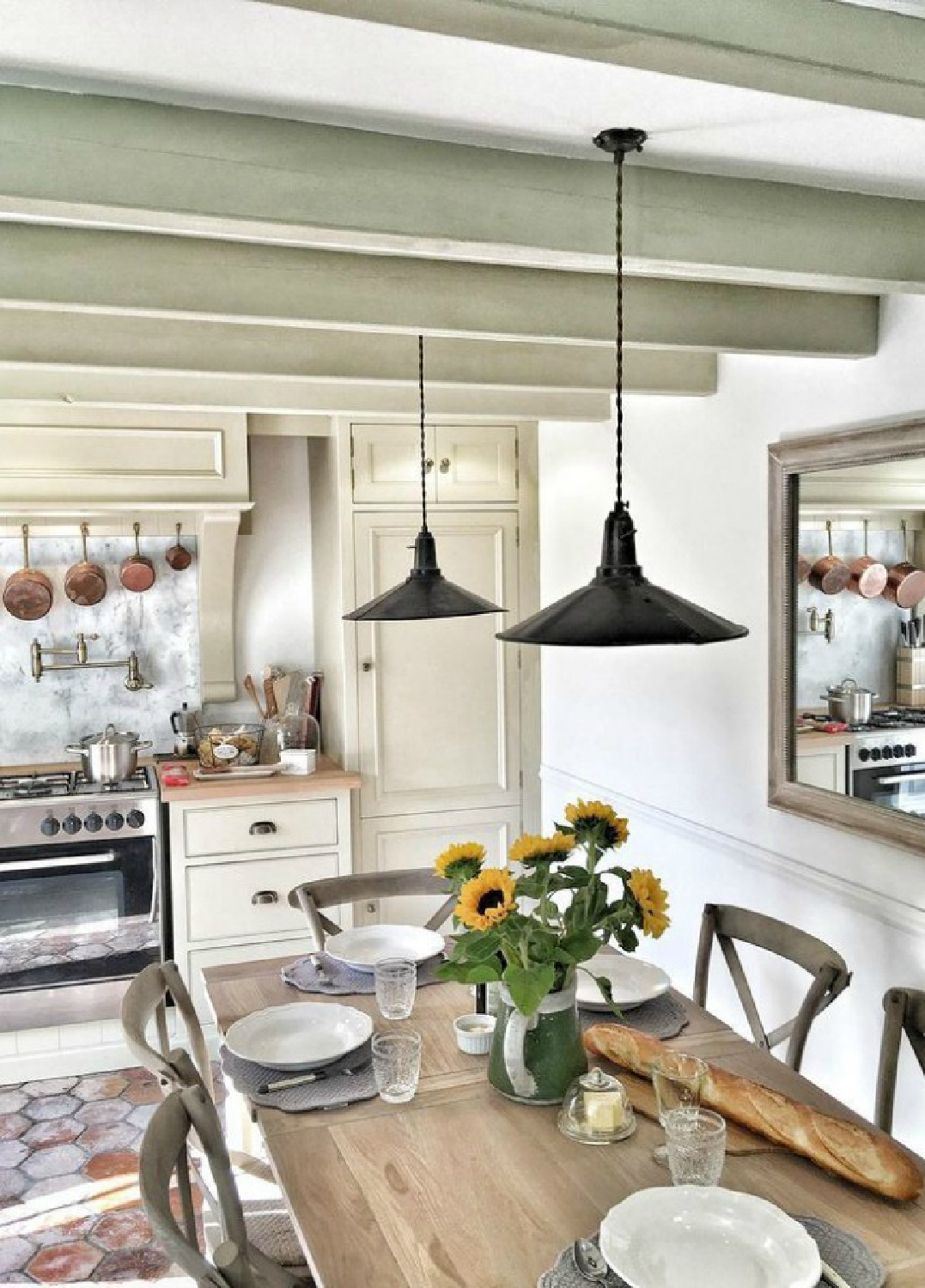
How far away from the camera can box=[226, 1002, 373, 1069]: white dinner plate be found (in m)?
2.06

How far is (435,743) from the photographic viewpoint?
429cm

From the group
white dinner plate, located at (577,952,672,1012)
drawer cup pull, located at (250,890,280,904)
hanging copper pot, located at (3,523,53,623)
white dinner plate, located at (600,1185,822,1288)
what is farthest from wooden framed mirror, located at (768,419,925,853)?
hanging copper pot, located at (3,523,53,623)

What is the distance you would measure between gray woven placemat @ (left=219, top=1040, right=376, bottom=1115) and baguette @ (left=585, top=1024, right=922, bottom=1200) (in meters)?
0.50

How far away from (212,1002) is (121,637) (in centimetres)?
235

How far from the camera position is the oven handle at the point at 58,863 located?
12.2ft

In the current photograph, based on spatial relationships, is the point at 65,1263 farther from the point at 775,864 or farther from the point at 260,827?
the point at 775,864

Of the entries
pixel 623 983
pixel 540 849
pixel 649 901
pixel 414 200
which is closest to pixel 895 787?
pixel 623 983

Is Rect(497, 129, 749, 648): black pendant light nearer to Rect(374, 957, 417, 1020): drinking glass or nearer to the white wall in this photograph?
Rect(374, 957, 417, 1020): drinking glass

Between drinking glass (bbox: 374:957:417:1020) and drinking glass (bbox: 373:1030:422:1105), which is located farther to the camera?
drinking glass (bbox: 374:957:417:1020)

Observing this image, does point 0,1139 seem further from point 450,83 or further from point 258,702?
point 450,83

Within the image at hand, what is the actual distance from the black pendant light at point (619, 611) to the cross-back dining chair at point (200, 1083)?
95 centimetres

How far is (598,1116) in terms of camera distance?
180 centimetres

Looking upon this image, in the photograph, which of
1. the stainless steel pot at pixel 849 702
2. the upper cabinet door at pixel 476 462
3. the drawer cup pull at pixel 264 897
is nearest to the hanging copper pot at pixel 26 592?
the drawer cup pull at pixel 264 897

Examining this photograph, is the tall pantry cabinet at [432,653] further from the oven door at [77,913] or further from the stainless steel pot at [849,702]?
the stainless steel pot at [849,702]
